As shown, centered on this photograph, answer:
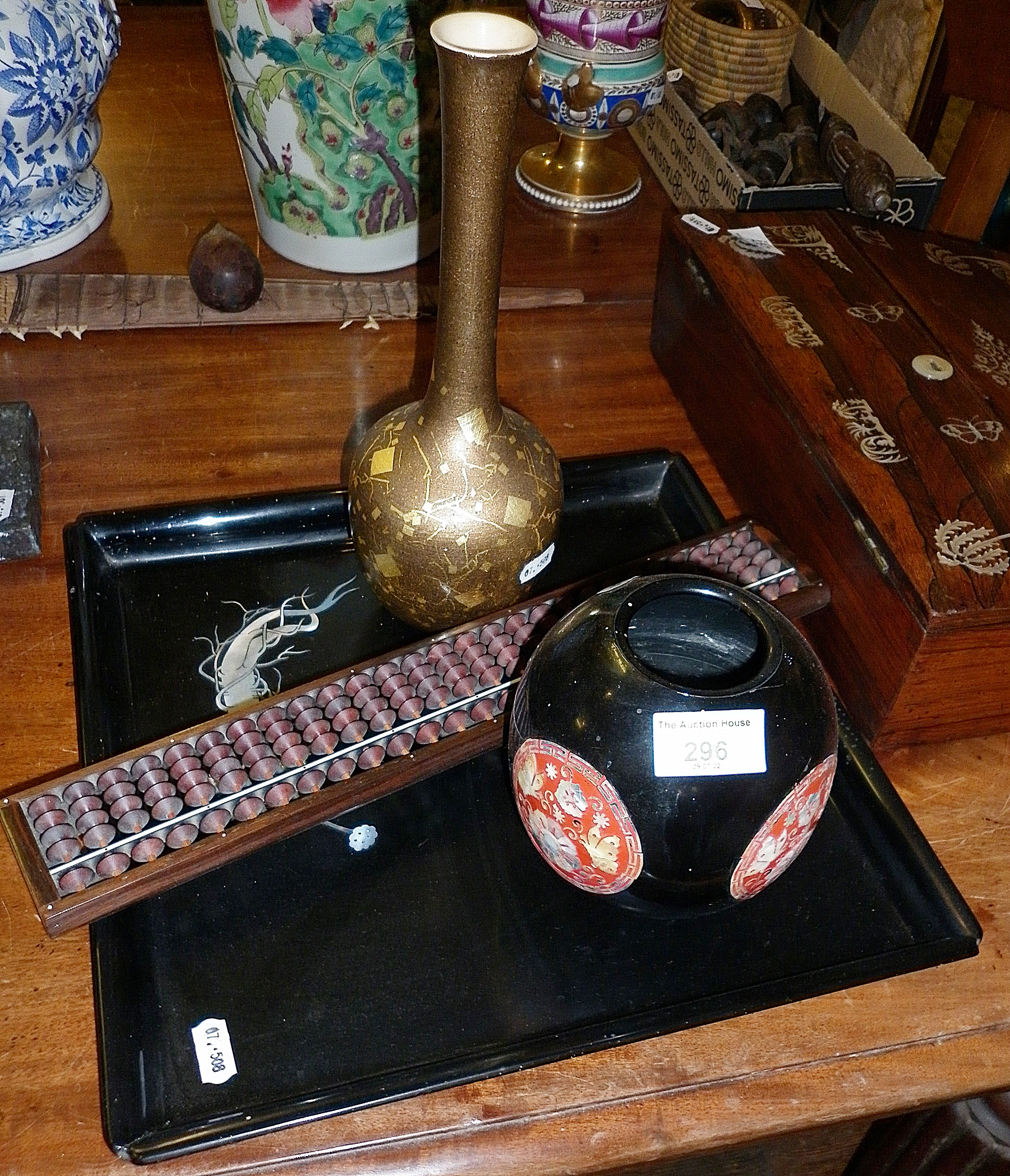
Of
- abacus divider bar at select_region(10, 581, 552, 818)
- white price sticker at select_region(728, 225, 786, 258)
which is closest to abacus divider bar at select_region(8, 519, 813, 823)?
abacus divider bar at select_region(10, 581, 552, 818)

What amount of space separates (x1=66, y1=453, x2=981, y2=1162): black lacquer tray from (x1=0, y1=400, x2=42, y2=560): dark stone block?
0.28 feet

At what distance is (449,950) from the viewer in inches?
21.5

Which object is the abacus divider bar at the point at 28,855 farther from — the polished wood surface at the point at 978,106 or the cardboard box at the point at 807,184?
the polished wood surface at the point at 978,106

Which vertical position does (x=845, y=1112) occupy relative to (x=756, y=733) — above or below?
below

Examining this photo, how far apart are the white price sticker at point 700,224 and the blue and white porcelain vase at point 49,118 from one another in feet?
1.70

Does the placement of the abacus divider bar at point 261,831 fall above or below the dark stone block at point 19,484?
above

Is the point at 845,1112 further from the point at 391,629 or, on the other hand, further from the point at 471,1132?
the point at 391,629

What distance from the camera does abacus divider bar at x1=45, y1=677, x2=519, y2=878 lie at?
1.72 feet

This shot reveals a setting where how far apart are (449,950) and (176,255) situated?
30.4 inches

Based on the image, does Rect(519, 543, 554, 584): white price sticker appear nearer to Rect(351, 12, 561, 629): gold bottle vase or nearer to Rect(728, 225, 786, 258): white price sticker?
Rect(351, 12, 561, 629): gold bottle vase

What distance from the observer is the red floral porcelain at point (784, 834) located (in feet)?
1.63

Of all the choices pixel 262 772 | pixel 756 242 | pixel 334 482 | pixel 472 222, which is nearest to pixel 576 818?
pixel 262 772

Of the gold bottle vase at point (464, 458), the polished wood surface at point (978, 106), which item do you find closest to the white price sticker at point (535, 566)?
the gold bottle vase at point (464, 458)

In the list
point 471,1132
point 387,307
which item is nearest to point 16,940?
point 471,1132
